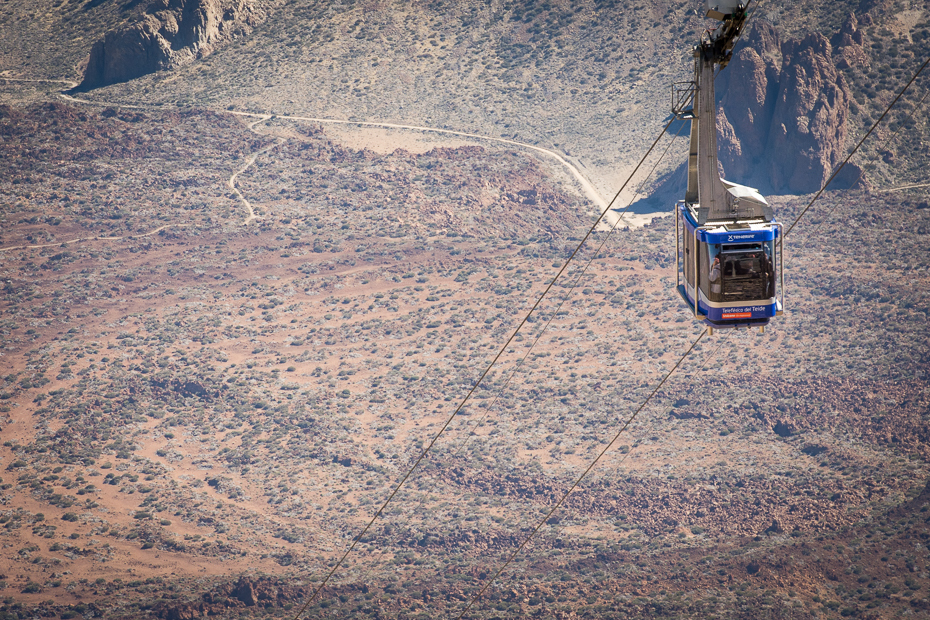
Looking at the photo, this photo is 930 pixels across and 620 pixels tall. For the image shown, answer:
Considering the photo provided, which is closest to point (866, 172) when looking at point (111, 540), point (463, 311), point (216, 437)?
point (463, 311)

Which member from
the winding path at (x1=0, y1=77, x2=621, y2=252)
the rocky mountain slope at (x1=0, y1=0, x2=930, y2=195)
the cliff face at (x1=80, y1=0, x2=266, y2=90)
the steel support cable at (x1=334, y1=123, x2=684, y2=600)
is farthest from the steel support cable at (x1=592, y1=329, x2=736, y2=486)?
the cliff face at (x1=80, y1=0, x2=266, y2=90)

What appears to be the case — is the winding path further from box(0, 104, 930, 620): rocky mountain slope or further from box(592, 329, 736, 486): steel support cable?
box(592, 329, 736, 486): steel support cable

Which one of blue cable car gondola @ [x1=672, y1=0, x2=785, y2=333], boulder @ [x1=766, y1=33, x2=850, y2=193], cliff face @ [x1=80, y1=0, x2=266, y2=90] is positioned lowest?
boulder @ [x1=766, y1=33, x2=850, y2=193]

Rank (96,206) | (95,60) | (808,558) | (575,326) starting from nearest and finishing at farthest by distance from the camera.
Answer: (808,558), (575,326), (96,206), (95,60)

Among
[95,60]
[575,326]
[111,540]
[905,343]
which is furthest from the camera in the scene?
[95,60]

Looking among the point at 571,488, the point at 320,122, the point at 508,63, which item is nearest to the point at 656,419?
the point at 571,488

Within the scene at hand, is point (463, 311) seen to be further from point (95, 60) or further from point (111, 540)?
point (95, 60)
